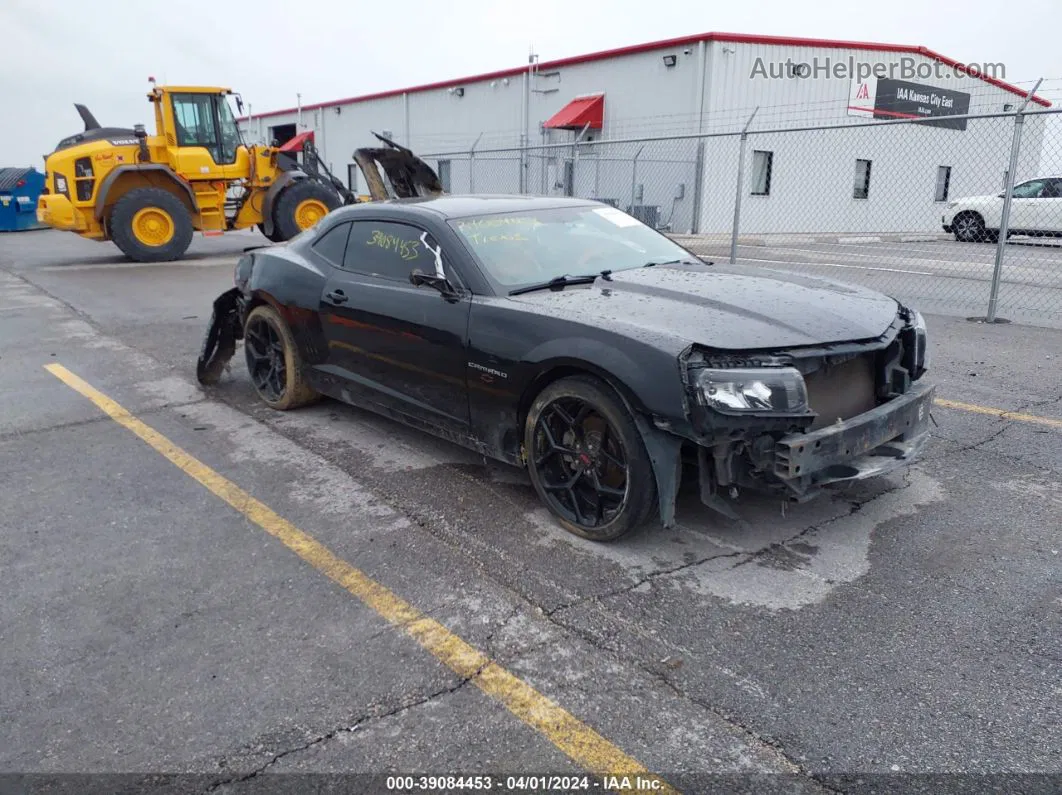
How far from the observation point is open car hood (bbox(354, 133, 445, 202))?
31.0 ft

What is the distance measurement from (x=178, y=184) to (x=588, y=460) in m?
13.7

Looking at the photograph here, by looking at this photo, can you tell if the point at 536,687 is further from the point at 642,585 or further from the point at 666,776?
the point at 642,585

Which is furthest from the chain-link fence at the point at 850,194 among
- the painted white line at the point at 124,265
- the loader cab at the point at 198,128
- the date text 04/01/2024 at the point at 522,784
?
the date text 04/01/2024 at the point at 522,784

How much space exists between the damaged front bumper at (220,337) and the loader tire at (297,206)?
9.58m

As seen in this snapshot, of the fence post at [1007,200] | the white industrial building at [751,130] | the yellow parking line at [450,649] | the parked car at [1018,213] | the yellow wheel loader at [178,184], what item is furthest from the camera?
the white industrial building at [751,130]

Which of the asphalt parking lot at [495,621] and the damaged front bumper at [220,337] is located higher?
the damaged front bumper at [220,337]

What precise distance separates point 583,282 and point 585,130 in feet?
66.7

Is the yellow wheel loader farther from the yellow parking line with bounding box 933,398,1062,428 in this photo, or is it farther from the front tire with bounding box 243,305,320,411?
the yellow parking line with bounding box 933,398,1062,428

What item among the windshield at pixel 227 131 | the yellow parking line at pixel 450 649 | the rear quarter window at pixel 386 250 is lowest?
the yellow parking line at pixel 450 649

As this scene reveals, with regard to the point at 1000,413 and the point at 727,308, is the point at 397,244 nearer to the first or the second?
the point at 727,308

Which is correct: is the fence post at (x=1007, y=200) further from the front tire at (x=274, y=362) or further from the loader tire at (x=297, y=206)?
the loader tire at (x=297, y=206)

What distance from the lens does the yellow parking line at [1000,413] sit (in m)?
5.19

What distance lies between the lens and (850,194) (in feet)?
78.5

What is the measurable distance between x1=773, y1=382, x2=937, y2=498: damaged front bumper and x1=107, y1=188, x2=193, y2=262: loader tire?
1390 cm
